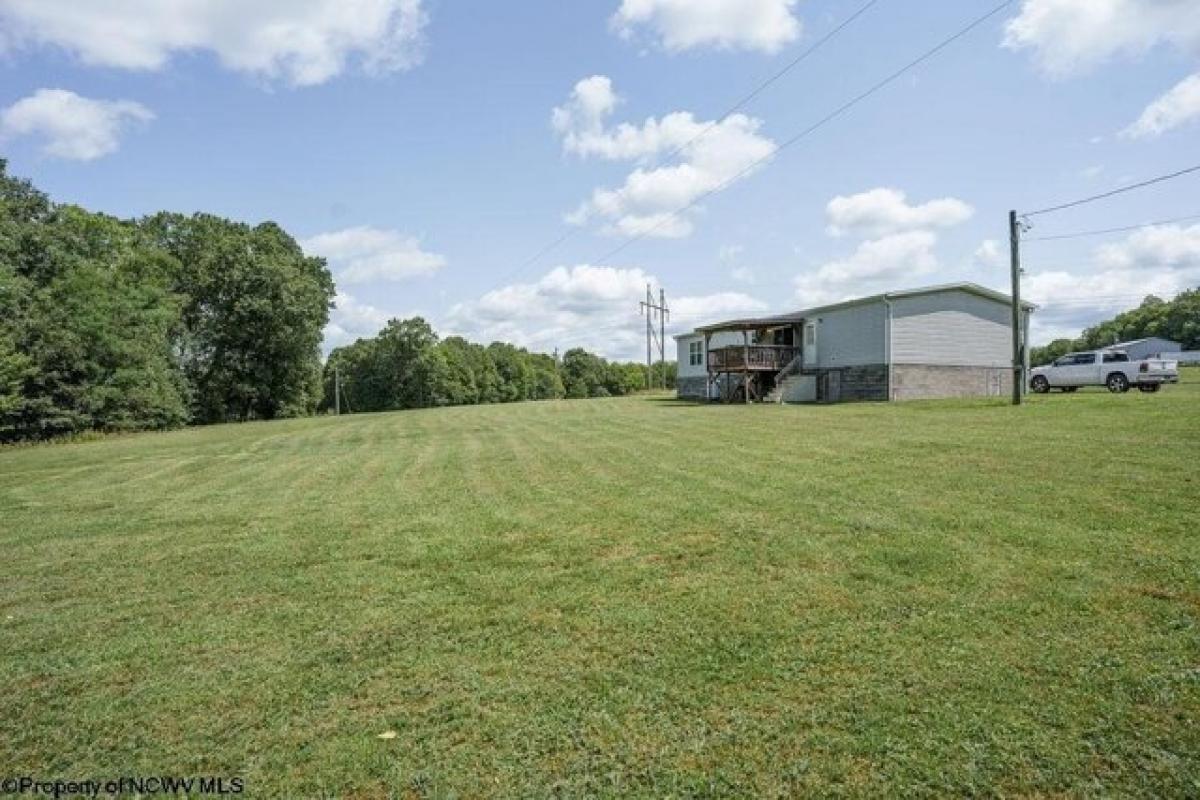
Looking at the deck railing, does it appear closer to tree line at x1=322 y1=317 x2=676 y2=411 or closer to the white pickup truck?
the white pickup truck

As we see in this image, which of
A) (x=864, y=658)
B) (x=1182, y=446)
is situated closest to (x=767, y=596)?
(x=864, y=658)

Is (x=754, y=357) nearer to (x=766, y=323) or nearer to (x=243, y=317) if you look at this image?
(x=766, y=323)

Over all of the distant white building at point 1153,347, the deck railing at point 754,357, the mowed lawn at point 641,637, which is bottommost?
the mowed lawn at point 641,637

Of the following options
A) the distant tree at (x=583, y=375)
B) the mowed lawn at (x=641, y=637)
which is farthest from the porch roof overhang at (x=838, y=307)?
the distant tree at (x=583, y=375)

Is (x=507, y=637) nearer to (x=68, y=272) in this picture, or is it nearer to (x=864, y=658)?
(x=864, y=658)

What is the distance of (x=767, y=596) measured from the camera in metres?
4.80

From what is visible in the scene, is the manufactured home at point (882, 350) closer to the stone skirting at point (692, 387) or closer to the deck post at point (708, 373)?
the deck post at point (708, 373)

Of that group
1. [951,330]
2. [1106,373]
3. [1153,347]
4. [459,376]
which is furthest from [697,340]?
[1153,347]

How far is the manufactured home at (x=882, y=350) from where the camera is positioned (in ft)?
89.8

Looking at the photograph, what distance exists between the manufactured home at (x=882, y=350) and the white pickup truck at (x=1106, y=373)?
9.90ft

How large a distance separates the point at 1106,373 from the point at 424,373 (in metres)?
65.1

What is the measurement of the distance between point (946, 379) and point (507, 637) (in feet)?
95.6

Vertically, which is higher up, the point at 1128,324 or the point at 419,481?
the point at 1128,324

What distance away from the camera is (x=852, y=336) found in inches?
1133
